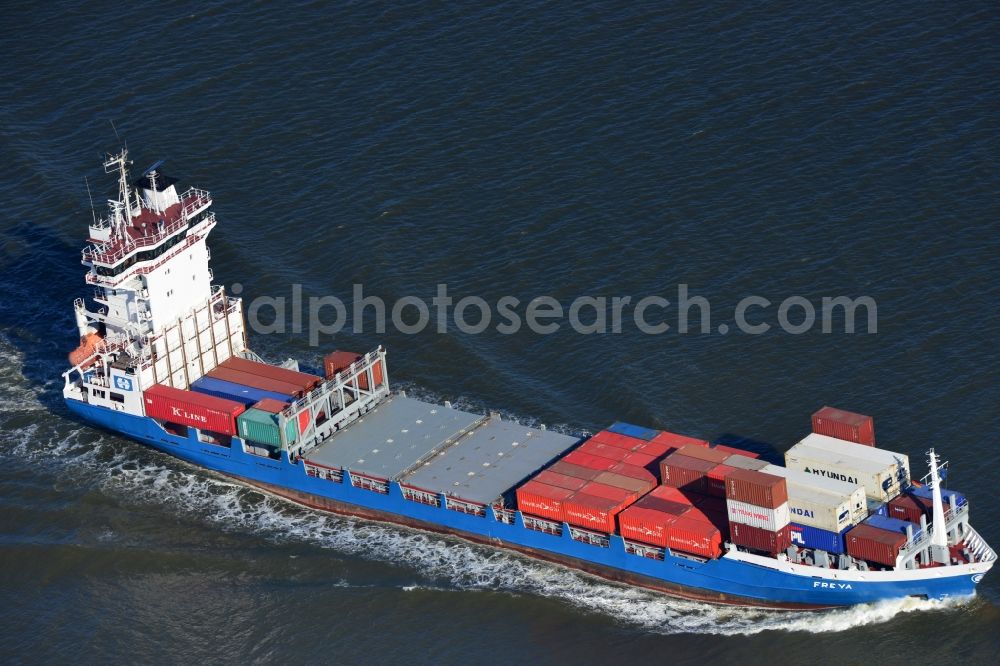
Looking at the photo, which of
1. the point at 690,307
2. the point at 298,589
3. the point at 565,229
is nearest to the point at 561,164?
the point at 565,229

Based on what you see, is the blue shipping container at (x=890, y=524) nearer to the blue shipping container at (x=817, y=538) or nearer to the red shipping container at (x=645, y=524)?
the blue shipping container at (x=817, y=538)

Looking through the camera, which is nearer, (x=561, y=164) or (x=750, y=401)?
(x=750, y=401)

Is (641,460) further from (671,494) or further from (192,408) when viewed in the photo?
(192,408)

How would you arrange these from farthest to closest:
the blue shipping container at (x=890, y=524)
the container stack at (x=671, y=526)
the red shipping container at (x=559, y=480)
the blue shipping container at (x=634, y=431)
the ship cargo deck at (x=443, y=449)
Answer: the ship cargo deck at (x=443, y=449) < the blue shipping container at (x=634, y=431) < the red shipping container at (x=559, y=480) < the container stack at (x=671, y=526) < the blue shipping container at (x=890, y=524)

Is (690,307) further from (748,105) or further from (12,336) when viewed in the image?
(12,336)

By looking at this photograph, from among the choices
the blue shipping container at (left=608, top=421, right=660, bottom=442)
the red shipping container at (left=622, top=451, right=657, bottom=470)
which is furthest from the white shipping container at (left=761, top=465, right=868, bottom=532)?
the blue shipping container at (left=608, top=421, right=660, bottom=442)

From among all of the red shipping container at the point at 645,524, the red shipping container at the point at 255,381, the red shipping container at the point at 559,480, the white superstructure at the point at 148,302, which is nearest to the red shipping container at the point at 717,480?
the red shipping container at the point at 645,524
